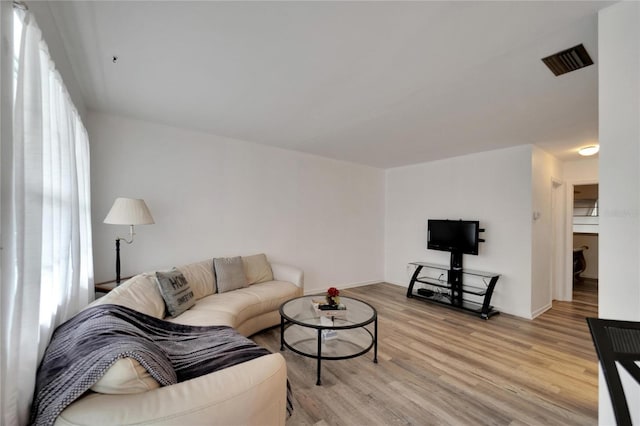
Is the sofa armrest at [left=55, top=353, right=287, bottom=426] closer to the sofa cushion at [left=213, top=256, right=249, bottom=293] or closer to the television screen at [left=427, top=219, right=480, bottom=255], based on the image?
the sofa cushion at [left=213, top=256, right=249, bottom=293]

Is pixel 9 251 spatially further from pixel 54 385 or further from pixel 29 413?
pixel 29 413

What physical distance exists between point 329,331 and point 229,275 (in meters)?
1.38

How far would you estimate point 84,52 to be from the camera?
192cm

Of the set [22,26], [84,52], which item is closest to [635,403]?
[22,26]

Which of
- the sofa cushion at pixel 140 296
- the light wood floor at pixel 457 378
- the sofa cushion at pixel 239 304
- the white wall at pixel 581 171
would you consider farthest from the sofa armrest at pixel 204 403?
the white wall at pixel 581 171

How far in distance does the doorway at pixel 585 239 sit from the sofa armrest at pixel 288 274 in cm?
576

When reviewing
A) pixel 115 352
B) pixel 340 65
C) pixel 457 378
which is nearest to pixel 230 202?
pixel 340 65

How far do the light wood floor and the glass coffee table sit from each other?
118 millimetres

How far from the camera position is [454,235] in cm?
449

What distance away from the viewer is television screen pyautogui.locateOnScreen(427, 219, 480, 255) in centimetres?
424

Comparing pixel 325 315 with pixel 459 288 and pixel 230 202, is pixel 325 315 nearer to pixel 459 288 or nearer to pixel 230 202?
pixel 230 202

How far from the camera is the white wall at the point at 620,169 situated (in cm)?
133

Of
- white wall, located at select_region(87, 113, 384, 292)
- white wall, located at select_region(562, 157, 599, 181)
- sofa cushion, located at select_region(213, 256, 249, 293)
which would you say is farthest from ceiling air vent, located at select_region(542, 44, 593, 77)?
white wall, located at select_region(562, 157, 599, 181)

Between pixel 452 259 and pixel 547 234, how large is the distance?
57.0 inches
